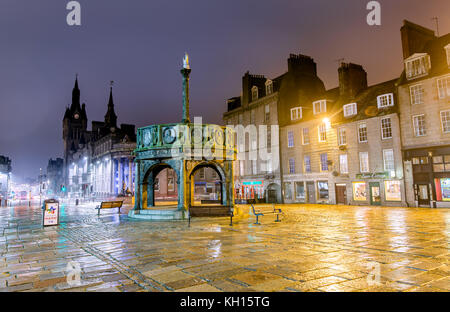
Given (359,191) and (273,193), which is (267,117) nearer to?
(273,193)

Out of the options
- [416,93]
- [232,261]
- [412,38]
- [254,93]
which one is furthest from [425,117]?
[232,261]

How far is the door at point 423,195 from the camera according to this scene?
24.9 m

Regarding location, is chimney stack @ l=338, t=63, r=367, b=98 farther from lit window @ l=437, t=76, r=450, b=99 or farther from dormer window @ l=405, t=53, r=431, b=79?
lit window @ l=437, t=76, r=450, b=99

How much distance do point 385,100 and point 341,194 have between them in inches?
410

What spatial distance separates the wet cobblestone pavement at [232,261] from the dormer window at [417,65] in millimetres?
20067

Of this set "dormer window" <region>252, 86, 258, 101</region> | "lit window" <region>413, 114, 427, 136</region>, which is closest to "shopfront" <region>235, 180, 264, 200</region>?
"dormer window" <region>252, 86, 258, 101</region>

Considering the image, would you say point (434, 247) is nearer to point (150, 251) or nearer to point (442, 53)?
point (150, 251)

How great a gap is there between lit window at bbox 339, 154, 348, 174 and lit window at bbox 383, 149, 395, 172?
3.97 meters

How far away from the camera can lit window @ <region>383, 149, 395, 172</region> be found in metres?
27.3

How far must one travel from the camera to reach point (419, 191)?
2545 cm

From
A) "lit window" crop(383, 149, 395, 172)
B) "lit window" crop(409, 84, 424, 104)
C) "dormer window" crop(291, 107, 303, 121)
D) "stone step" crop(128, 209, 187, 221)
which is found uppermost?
"dormer window" crop(291, 107, 303, 121)

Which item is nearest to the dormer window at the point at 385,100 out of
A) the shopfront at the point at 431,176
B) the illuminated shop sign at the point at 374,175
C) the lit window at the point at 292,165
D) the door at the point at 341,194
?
the shopfront at the point at 431,176

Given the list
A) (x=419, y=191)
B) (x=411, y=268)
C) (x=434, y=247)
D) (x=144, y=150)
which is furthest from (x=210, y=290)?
(x=419, y=191)
